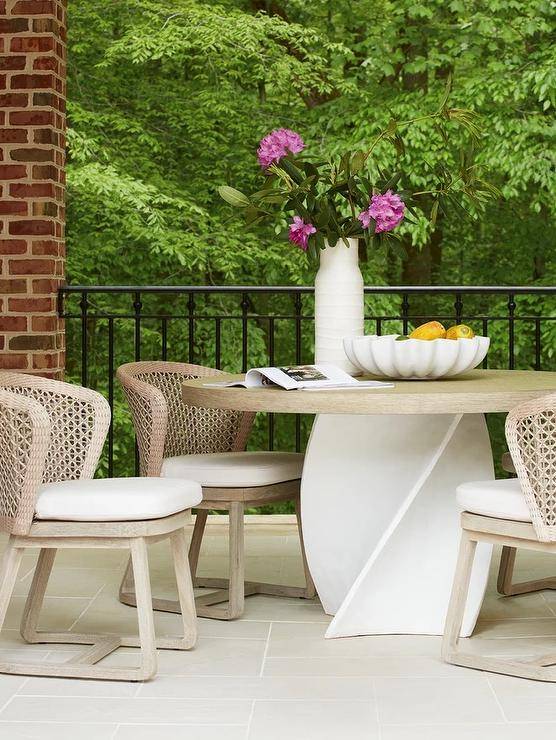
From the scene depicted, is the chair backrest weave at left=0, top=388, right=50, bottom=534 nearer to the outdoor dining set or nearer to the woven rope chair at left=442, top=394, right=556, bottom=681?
the outdoor dining set

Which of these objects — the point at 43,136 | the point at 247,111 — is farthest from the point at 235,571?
the point at 247,111

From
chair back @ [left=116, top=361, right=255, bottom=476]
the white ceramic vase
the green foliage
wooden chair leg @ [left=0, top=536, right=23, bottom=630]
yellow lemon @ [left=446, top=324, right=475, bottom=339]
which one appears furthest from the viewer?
the green foliage

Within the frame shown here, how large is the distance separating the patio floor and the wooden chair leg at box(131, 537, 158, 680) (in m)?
0.05

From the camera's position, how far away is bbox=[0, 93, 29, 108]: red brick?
4.36 metres

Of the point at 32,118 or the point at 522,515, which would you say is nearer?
the point at 522,515

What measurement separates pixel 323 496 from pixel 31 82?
2156mm

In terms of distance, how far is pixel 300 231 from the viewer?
323cm

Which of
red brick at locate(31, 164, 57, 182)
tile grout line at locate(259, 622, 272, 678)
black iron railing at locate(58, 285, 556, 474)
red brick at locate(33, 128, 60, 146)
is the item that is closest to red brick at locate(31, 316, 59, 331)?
red brick at locate(31, 164, 57, 182)

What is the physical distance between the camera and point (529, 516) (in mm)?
2635

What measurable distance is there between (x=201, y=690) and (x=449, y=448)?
962 millimetres

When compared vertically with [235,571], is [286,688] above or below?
below

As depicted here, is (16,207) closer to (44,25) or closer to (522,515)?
(44,25)

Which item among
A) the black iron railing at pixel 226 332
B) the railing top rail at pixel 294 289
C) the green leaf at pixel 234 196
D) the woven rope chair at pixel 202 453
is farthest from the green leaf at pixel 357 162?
the black iron railing at pixel 226 332

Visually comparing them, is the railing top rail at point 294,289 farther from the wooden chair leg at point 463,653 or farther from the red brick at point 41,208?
the wooden chair leg at point 463,653
